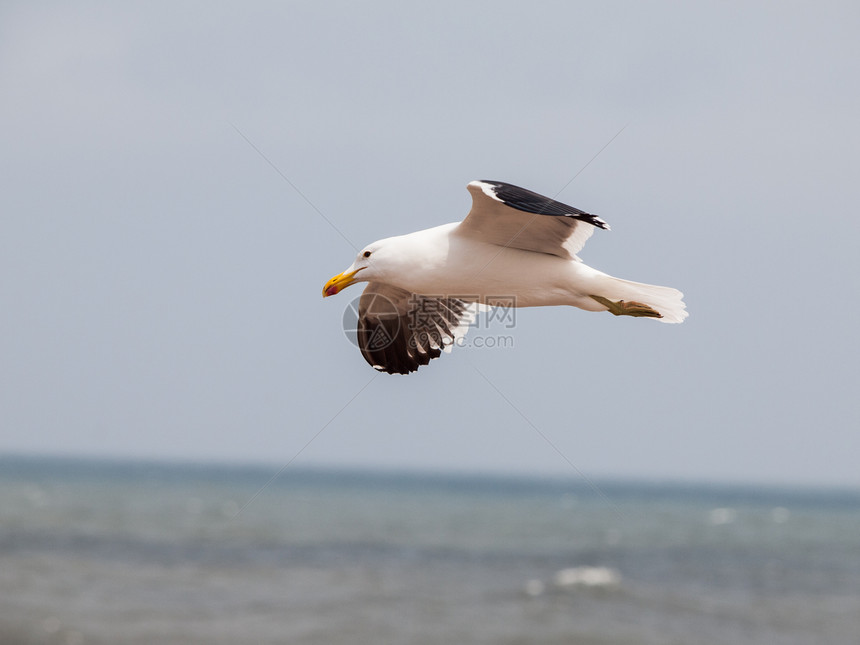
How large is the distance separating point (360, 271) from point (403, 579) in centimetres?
2262

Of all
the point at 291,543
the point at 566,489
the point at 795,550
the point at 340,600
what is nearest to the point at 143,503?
the point at 291,543

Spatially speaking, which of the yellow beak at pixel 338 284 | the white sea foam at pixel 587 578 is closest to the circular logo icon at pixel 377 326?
the yellow beak at pixel 338 284

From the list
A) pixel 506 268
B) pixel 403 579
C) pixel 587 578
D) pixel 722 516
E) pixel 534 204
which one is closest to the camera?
pixel 534 204

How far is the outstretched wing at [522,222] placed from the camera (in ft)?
19.5

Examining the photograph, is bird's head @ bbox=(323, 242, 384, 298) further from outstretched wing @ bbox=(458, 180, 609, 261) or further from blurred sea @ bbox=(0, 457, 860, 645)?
blurred sea @ bbox=(0, 457, 860, 645)

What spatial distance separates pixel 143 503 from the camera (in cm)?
5012

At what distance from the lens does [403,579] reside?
28.0m

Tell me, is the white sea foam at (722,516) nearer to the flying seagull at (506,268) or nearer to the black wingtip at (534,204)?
the flying seagull at (506,268)

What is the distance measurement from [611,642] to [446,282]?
16277 millimetres

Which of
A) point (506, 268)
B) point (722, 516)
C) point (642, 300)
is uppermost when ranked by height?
point (642, 300)

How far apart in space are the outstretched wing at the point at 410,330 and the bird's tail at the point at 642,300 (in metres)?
2.08

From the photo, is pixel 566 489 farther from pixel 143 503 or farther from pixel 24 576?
pixel 24 576

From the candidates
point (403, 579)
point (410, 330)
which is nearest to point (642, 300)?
point (410, 330)

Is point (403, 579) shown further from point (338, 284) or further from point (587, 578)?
point (338, 284)
